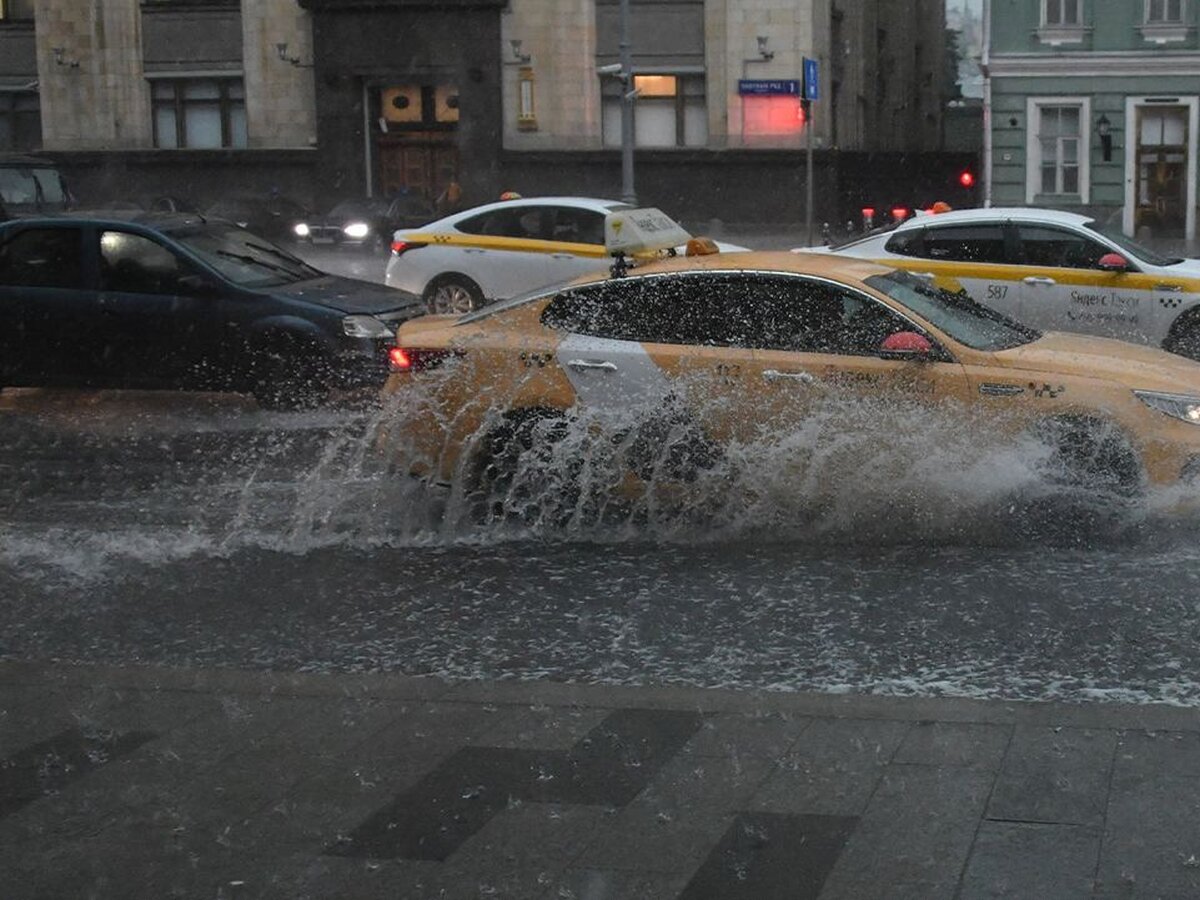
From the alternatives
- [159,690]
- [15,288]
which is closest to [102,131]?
[15,288]

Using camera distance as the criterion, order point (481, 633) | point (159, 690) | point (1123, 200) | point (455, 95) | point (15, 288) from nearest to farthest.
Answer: point (159, 690) < point (481, 633) < point (15, 288) < point (1123, 200) < point (455, 95)

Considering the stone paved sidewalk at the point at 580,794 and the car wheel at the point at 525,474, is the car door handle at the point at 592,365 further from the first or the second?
the stone paved sidewalk at the point at 580,794

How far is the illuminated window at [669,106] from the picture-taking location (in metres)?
38.1

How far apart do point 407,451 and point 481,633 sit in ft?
7.54

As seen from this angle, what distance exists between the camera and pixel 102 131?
40.9m

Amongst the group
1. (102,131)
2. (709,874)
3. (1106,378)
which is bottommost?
(709,874)

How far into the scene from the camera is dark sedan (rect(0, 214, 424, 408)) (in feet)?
43.3

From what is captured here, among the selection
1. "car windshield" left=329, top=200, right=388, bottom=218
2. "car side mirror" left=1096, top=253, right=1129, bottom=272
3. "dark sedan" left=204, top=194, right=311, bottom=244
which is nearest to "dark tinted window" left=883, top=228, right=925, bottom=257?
"car side mirror" left=1096, top=253, right=1129, bottom=272

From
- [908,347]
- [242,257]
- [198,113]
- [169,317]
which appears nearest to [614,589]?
[908,347]

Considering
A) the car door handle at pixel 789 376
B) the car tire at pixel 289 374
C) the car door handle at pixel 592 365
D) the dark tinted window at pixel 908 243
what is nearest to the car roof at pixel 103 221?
the car tire at pixel 289 374

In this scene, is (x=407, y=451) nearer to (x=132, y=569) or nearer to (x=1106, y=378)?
(x=132, y=569)

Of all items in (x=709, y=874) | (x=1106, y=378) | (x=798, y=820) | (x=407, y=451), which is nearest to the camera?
(x=709, y=874)

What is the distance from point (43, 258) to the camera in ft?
45.2

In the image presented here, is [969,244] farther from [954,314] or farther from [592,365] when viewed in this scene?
[592,365]
